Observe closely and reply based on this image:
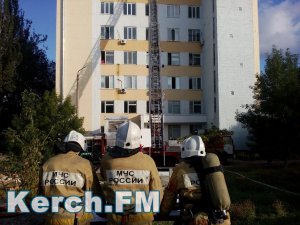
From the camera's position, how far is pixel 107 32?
37.8m

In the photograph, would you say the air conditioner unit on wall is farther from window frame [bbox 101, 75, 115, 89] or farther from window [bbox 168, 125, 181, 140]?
window [bbox 168, 125, 181, 140]

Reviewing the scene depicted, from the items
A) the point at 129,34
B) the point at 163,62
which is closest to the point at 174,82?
the point at 163,62

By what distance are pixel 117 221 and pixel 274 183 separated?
13354 mm

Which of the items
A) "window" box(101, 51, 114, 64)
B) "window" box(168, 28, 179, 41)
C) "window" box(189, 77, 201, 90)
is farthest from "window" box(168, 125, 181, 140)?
"window" box(168, 28, 179, 41)

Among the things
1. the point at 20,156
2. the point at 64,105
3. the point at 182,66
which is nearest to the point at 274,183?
the point at 20,156

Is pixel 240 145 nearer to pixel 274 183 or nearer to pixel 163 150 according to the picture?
pixel 163 150

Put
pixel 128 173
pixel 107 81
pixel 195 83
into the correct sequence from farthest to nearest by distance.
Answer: pixel 195 83, pixel 107 81, pixel 128 173

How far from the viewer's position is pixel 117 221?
4199 mm

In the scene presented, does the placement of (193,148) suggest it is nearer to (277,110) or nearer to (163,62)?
(277,110)

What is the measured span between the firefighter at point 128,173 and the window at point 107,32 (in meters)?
34.5

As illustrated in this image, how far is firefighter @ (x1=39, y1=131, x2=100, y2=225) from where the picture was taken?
4312 millimetres

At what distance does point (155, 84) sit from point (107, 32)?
8.27m

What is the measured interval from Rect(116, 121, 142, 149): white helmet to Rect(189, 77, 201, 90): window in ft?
116

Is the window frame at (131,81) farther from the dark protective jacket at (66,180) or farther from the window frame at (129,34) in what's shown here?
the dark protective jacket at (66,180)
